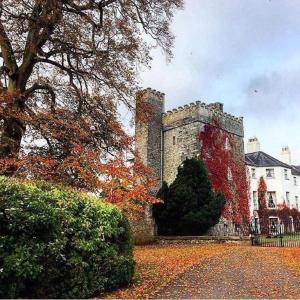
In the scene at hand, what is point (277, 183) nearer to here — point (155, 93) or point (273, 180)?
point (273, 180)

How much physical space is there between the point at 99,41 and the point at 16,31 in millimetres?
3196

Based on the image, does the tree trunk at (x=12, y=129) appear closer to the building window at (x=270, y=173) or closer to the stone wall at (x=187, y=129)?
the stone wall at (x=187, y=129)

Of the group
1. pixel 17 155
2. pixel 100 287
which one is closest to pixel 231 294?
pixel 100 287

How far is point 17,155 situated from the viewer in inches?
536

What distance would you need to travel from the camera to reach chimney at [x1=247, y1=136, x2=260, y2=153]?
4909 centimetres

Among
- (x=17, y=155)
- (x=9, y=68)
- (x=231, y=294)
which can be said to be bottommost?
(x=231, y=294)

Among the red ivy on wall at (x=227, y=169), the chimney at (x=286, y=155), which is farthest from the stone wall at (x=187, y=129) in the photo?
the chimney at (x=286, y=155)

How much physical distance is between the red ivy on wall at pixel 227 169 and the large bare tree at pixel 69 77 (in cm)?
1688

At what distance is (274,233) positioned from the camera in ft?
121

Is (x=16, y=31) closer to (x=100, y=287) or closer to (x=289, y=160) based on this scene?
(x=100, y=287)

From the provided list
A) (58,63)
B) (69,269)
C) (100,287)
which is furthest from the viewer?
(58,63)

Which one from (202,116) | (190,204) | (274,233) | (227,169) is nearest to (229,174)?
(227,169)

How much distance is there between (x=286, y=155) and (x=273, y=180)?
6.30 meters

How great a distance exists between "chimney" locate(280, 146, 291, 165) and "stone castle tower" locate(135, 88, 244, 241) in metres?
16.1
